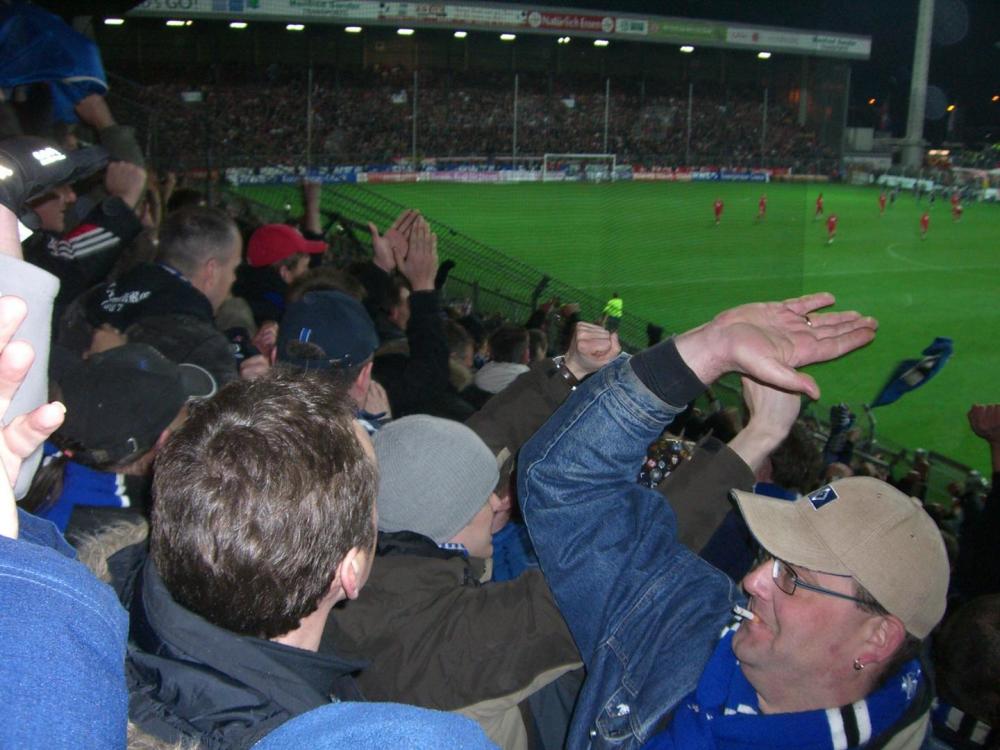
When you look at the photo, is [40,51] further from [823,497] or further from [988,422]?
[988,422]

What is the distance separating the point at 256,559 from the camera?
4.11ft

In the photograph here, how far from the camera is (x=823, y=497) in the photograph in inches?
65.8

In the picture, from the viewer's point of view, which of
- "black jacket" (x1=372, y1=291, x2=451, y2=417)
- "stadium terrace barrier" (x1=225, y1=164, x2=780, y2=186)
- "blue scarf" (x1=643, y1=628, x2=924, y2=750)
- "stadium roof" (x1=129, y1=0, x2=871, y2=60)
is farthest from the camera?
"stadium terrace barrier" (x1=225, y1=164, x2=780, y2=186)

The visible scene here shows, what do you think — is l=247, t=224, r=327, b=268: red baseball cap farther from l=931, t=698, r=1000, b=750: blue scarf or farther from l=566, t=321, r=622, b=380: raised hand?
l=931, t=698, r=1000, b=750: blue scarf

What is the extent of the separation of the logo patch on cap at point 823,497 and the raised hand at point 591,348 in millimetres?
891

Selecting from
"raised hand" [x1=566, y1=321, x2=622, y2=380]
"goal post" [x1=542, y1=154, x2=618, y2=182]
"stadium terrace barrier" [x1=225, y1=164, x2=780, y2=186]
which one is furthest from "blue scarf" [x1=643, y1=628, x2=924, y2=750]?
"goal post" [x1=542, y1=154, x2=618, y2=182]

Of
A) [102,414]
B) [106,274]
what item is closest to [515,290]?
[106,274]

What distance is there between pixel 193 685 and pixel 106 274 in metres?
3.18

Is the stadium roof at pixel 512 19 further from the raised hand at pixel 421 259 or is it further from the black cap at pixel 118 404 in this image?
the black cap at pixel 118 404

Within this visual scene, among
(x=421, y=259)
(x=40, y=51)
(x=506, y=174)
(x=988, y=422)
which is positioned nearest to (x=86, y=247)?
(x=40, y=51)

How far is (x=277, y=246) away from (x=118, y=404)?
4.01m

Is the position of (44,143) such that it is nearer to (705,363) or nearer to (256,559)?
(256,559)

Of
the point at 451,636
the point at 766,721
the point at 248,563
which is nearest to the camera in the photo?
the point at 248,563

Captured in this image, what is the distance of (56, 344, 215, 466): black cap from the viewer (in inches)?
88.6
